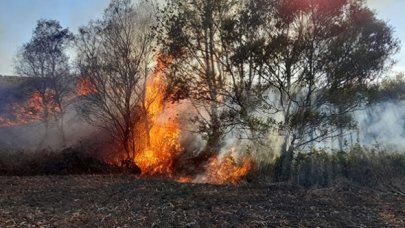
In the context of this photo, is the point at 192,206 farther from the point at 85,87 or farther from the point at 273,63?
the point at 85,87

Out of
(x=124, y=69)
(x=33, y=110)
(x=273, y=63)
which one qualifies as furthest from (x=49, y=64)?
(x=273, y=63)

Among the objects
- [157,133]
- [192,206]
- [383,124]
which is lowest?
[192,206]

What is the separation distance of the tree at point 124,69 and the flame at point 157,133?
30cm

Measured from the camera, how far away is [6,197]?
9.58 metres

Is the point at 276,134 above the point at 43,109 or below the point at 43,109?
below

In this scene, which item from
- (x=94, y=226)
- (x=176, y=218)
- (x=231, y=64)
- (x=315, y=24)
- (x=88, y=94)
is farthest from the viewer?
(x=88, y=94)

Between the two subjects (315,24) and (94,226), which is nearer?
(94,226)

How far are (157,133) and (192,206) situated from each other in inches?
410

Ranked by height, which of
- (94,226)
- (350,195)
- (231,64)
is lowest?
(94,226)

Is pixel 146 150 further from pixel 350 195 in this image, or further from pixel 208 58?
pixel 350 195

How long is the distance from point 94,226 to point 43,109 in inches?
933

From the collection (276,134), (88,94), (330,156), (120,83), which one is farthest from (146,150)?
(330,156)

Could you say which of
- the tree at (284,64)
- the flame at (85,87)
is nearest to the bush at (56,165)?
the flame at (85,87)

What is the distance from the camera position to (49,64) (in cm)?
2734
